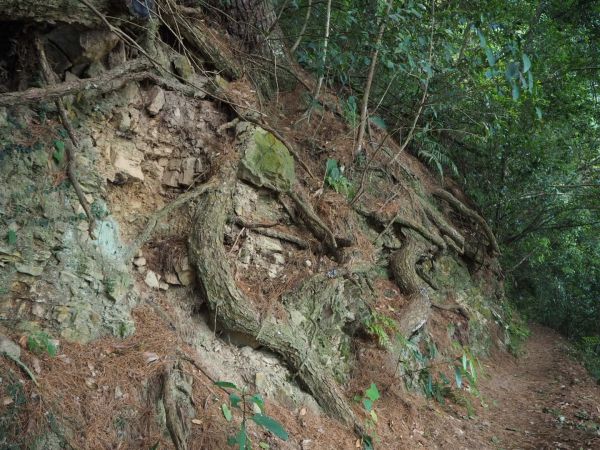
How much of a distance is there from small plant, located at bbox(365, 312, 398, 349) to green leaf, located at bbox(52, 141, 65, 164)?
3.67m

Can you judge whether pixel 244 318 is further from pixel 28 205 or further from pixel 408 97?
pixel 408 97

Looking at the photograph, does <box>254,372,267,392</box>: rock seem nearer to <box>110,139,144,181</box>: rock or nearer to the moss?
the moss

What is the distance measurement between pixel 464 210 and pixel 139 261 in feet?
23.0

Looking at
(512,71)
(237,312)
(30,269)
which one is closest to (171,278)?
(237,312)

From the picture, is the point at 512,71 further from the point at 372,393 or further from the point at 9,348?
the point at 9,348

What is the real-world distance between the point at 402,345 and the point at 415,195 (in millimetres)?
3146

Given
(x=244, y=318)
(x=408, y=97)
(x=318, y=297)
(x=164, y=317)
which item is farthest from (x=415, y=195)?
(x=164, y=317)

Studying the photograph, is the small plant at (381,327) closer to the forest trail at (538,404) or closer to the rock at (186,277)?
the forest trail at (538,404)

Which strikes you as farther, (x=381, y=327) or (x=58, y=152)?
(x=381, y=327)

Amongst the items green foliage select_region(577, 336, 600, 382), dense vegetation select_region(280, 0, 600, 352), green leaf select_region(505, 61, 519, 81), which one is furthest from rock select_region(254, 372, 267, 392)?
green foliage select_region(577, 336, 600, 382)

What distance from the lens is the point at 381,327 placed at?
18.3 feet

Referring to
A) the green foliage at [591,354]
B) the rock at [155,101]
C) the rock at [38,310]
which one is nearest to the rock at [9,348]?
the rock at [38,310]

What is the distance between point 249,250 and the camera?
194 inches

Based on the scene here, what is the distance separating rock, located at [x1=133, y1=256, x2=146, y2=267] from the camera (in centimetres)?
421
